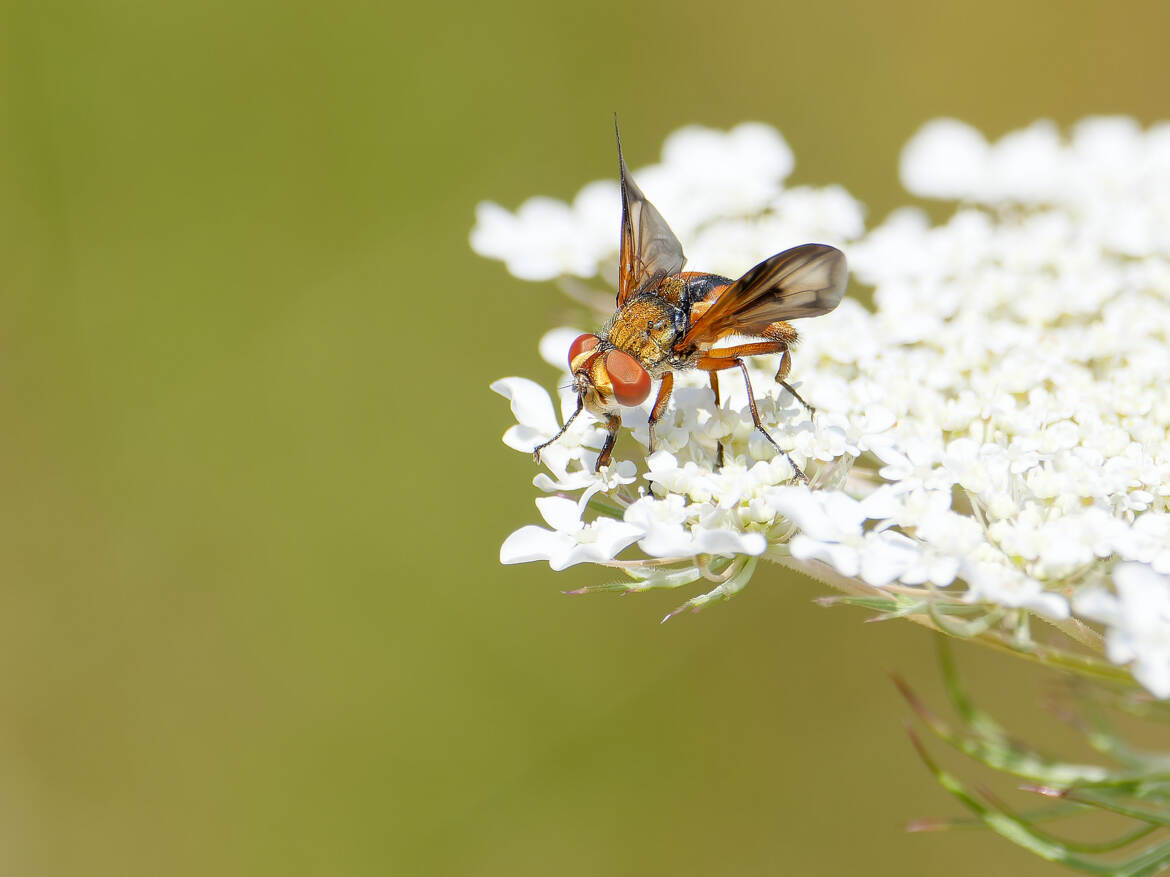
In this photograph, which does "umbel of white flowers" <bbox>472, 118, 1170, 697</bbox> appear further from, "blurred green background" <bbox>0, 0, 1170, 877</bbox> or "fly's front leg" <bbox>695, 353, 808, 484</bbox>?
"blurred green background" <bbox>0, 0, 1170, 877</bbox>

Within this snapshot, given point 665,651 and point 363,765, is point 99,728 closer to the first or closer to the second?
A: point 363,765

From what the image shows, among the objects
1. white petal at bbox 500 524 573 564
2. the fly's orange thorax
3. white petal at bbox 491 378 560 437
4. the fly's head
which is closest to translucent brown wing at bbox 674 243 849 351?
the fly's orange thorax

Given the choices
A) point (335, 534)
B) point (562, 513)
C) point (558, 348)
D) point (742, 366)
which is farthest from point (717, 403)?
point (335, 534)

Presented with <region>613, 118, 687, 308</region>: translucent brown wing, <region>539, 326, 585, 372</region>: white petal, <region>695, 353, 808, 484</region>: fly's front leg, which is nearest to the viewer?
<region>695, 353, 808, 484</region>: fly's front leg

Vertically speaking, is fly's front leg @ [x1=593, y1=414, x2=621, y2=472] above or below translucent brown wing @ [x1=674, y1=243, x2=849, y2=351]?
below

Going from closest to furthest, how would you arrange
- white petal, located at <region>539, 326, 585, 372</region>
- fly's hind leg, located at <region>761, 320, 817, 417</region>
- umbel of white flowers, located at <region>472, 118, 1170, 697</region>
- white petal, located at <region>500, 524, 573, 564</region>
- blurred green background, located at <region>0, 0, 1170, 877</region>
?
umbel of white flowers, located at <region>472, 118, 1170, 697</region> → white petal, located at <region>500, 524, 573, 564</region> → fly's hind leg, located at <region>761, 320, 817, 417</region> → white petal, located at <region>539, 326, 585, 372</region> → blurred green background, located at <region>0, 0, 1170, 877</region>

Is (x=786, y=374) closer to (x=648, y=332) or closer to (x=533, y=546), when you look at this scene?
(x=648, y=332)

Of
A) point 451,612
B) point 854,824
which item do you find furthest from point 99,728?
point 854,824
